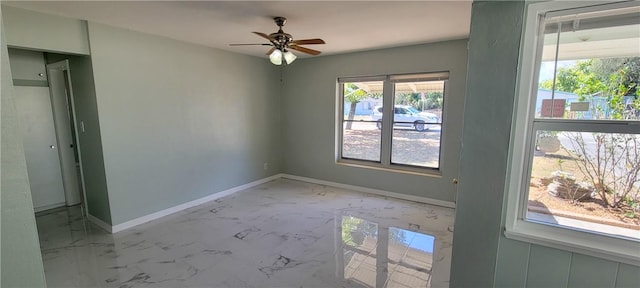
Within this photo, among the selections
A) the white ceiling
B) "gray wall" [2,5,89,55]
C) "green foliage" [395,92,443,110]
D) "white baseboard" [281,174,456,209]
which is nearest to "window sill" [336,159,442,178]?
"white baseboard" [281,174,456,209]

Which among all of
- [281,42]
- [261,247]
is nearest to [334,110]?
[281,42]

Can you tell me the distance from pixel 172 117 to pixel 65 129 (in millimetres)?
1708

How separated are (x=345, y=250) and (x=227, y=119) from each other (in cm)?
282

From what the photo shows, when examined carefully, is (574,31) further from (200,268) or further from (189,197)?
(189,197)

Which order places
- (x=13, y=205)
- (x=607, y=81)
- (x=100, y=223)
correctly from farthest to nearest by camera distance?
(x=100, y=223) → (x=607, y=81) → (x=13, y=205)

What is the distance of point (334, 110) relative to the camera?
4.91 metres

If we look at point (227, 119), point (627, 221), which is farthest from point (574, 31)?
point (227, 119)

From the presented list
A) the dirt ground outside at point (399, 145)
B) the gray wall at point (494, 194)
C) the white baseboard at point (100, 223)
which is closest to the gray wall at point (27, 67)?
the white baseboard at point (100, 223)

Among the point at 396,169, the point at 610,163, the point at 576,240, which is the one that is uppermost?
the point at 610,163

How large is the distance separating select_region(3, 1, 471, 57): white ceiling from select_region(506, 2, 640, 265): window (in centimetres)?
116

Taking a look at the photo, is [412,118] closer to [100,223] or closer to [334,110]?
[334,110]

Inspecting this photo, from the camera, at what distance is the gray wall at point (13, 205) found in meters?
0.59

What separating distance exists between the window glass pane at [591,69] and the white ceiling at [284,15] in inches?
45.1

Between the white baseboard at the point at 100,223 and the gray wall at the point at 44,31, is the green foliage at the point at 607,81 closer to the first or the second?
the gray wall at the point at 44,31
